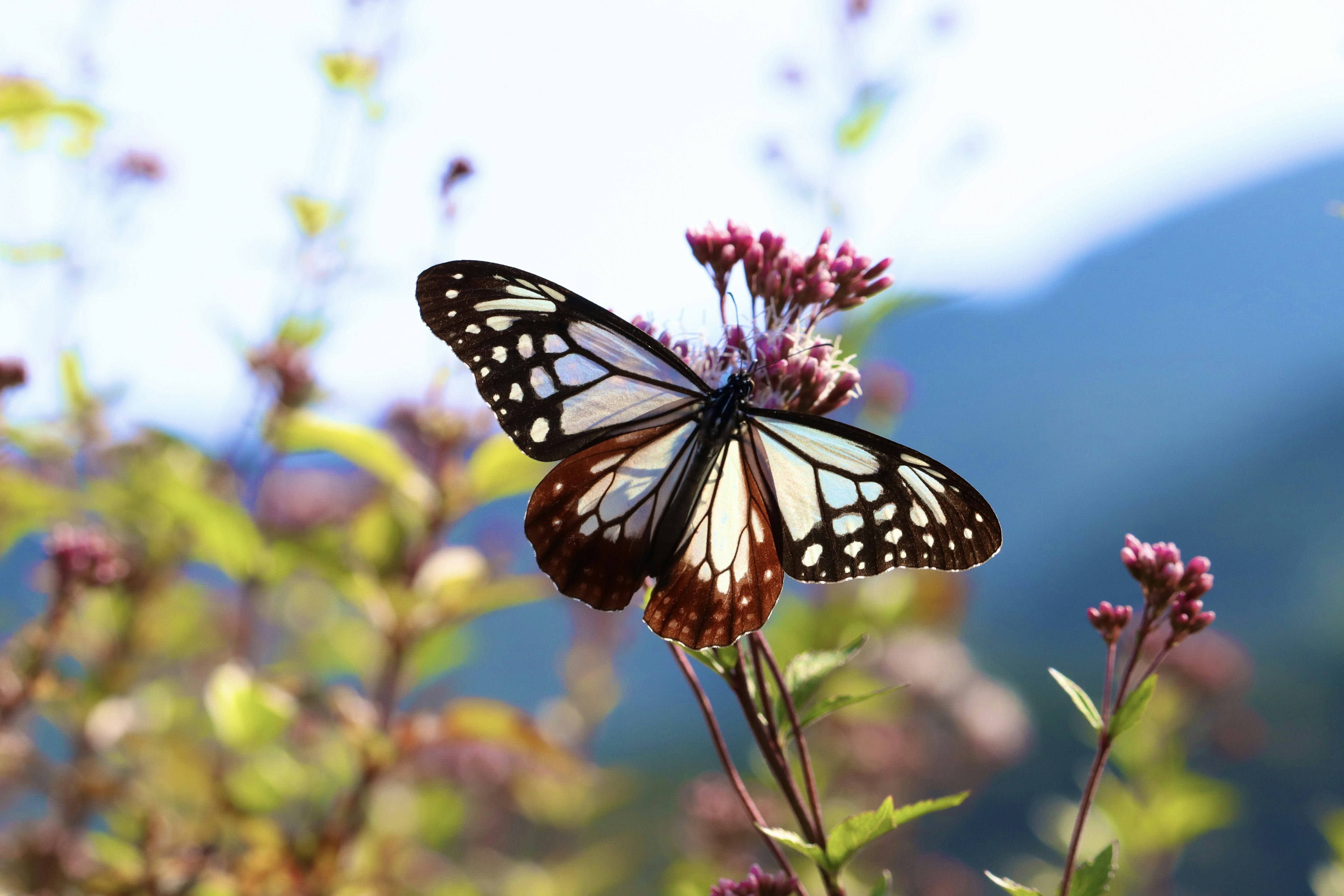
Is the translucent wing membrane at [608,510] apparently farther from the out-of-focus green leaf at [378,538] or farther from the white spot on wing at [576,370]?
the out-of-focus green leaf at [378,538]

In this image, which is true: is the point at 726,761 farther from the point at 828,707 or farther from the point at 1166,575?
the point at 1166,575

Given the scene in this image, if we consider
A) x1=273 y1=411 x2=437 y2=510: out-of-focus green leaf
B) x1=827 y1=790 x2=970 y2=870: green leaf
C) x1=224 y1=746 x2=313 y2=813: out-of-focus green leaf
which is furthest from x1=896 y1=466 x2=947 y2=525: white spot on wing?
x1=224 y1=746 x2=313 y2=813: out-of-focus green leaf

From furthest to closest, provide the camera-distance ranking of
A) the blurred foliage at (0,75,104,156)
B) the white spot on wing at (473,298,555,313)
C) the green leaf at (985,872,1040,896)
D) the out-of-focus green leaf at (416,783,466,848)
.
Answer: the out-of-focus green leaf at (416,783,466,848) → the blurred foliage at (0,75,104,156) → the white spot on wing at (473,298,555,313) → the green leaf at (985,872,1040,896)

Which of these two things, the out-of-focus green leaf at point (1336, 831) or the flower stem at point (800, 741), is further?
the out-of-focus green leaf at point (1336, 831)

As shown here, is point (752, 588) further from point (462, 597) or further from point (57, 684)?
point (57, 684)

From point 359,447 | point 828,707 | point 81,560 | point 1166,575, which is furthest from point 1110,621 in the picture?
point 81,560

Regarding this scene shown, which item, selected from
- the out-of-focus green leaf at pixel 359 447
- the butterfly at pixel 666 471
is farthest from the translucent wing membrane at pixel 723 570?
the out-of-focus green leaf at pixel 359 447

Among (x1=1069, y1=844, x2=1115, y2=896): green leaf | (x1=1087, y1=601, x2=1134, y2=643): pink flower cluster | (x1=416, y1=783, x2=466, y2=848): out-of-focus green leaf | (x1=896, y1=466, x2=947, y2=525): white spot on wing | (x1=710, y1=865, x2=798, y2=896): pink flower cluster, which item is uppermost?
(x1=416, y1=783, x2=466, y2=848): out-of-focus green leaf

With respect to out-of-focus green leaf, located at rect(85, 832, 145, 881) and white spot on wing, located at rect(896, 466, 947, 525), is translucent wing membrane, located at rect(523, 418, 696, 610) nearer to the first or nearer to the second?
white spot on wing, located at rect(896, 466, 947, 525)

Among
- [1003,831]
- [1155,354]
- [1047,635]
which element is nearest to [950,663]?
[1003,831]
